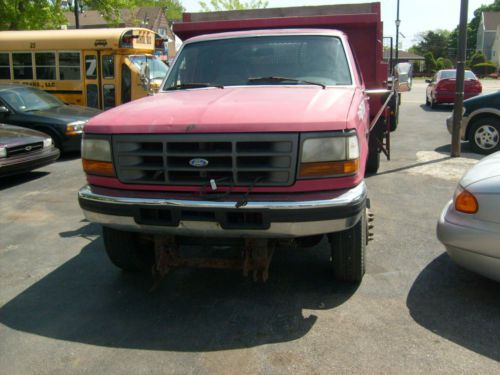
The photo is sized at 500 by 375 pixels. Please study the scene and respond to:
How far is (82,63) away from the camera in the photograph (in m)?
14.8

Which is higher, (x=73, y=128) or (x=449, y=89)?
(x=449, y=89)

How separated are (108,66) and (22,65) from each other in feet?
8.81

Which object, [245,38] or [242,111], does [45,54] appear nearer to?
[245,38]

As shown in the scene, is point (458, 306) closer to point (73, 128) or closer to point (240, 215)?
point (240, 215)

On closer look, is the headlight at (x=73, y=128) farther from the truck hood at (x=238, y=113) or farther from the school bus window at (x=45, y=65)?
the truck hood at (x=238, y=113)

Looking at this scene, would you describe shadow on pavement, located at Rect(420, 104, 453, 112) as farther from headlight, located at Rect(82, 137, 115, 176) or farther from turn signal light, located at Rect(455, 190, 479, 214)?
headlight, located at Rect(82, 137, 115, 176)

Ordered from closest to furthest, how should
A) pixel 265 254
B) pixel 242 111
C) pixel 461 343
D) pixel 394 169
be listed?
pixel 461 343, pixel 242 111, pixel 265 254, pixel 394 169

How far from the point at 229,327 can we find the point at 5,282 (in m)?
2.17

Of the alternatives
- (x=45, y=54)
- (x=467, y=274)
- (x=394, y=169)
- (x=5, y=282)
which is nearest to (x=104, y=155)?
(x=5, y=282)

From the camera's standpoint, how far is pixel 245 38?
5.21 metres

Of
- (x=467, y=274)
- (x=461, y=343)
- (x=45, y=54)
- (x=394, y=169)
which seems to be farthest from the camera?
(x=45, y=54)

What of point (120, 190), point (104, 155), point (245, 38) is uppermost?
point (245, 38)

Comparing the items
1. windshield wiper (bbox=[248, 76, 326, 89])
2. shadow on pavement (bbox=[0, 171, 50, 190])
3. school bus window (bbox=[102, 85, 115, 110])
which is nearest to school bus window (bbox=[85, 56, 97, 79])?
school bus window (bbox=[102, 85, 115, 110])

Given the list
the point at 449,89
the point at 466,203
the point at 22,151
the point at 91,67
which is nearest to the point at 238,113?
the point at 466,203
